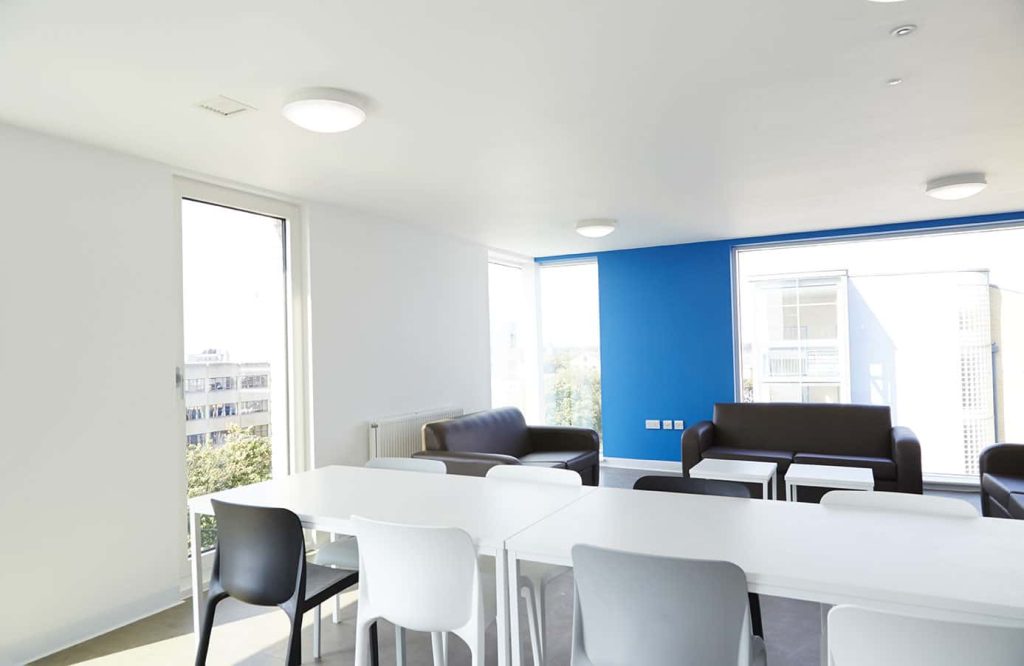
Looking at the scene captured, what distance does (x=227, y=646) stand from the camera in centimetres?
304

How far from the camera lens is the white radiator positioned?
4.98 metres

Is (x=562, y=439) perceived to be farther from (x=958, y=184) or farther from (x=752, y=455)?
(x=958, y=184)

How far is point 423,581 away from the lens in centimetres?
190

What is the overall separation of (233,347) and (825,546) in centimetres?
364

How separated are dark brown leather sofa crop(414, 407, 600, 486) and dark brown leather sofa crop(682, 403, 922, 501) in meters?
0.91

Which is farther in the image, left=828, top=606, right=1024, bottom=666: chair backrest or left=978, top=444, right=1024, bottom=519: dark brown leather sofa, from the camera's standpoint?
left=978, top=444, right=1024, bottom=519: dark brown leather sofa

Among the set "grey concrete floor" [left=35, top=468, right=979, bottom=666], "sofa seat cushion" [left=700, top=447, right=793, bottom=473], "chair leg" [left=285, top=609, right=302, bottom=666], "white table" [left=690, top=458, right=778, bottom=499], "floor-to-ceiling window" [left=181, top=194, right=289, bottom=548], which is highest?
"floor-to-ceiling window" [left=181, top=194, right=289, bottom=548]

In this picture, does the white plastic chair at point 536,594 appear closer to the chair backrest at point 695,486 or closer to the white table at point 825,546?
the white table at point 825,546

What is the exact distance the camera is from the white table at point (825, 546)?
1.45 metres

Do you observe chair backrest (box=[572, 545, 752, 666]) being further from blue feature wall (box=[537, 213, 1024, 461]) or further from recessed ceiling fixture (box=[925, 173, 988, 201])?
blue feature wall (box=[537, 213, 1024, 461])

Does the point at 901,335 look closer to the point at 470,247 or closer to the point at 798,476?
the point at 798,476

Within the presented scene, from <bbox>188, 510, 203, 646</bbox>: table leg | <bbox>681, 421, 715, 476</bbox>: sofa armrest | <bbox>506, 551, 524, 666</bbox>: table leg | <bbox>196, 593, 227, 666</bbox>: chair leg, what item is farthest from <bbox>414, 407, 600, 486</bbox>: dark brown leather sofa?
<bbox>506, 551, 524, 666</bbox>: table leg

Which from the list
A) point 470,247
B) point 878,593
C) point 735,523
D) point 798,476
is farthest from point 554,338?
point 878,593

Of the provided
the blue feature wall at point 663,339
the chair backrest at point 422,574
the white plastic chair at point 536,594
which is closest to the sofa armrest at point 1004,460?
the blue feature wall at point 663,339
